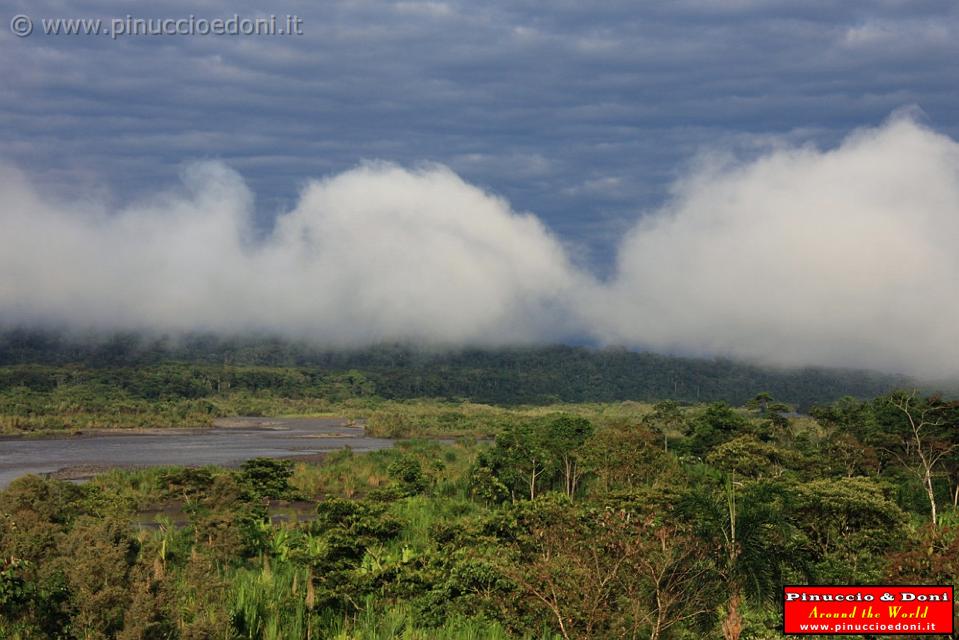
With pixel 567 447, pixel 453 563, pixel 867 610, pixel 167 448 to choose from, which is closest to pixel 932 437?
pixel 567 447

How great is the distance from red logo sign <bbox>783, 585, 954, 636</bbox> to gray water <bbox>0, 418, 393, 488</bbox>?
3281 inches

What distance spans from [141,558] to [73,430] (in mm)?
161798

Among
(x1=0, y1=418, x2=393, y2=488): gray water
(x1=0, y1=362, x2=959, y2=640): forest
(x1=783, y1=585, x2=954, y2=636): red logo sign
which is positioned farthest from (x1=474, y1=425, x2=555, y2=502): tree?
(x1=783, y1=585, x2=954, y2=636): red logo sign

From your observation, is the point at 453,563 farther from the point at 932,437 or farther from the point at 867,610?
the point at 932,437

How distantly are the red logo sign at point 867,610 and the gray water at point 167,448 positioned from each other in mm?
83345

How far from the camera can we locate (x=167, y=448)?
14212 centimetres

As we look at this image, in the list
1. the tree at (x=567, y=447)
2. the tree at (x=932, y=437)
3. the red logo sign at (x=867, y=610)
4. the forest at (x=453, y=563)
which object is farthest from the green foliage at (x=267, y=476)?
the tree at (x=932, y=437)

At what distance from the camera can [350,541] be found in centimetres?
3588

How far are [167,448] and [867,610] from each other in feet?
440

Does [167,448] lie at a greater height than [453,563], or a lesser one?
lesser

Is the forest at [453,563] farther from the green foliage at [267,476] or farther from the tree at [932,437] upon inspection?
the tree at [932,437]

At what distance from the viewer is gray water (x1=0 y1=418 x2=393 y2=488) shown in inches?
4318

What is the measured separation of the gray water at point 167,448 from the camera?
360 feet

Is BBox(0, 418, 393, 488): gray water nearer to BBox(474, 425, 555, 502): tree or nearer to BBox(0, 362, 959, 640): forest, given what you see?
BBox(474, 425, 555, 502): tree
